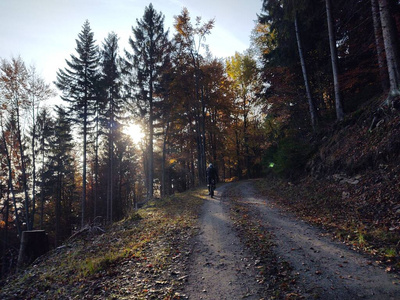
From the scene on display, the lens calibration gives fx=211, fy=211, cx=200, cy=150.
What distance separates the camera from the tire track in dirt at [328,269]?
9.66ft

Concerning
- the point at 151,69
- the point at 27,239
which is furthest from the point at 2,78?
the point at 27,239

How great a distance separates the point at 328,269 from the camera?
3.65 metres

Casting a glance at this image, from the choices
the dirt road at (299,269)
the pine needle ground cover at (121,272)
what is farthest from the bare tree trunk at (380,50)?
the pine needle ground cover at (121,272)

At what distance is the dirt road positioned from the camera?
9.97 feet

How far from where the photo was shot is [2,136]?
17.5 m

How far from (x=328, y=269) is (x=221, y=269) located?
1.86 meters

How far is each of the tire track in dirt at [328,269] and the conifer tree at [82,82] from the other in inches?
784

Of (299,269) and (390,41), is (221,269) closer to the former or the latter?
(299,269)

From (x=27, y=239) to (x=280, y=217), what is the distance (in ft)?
30.3

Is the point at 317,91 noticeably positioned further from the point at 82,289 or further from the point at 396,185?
the point at 82,289

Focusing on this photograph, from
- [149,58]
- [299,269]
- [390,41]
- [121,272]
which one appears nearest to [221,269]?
[299,269]

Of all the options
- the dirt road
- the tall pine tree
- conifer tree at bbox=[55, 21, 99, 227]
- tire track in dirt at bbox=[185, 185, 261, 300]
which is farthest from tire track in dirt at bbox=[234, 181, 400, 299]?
conifer tree at bbox=[55, 21, 99, 227]

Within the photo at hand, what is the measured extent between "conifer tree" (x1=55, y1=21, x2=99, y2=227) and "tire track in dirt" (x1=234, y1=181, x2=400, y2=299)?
1990cm

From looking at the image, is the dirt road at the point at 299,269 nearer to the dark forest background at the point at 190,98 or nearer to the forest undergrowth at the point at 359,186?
the forest undergrowth at the point at 359,186
